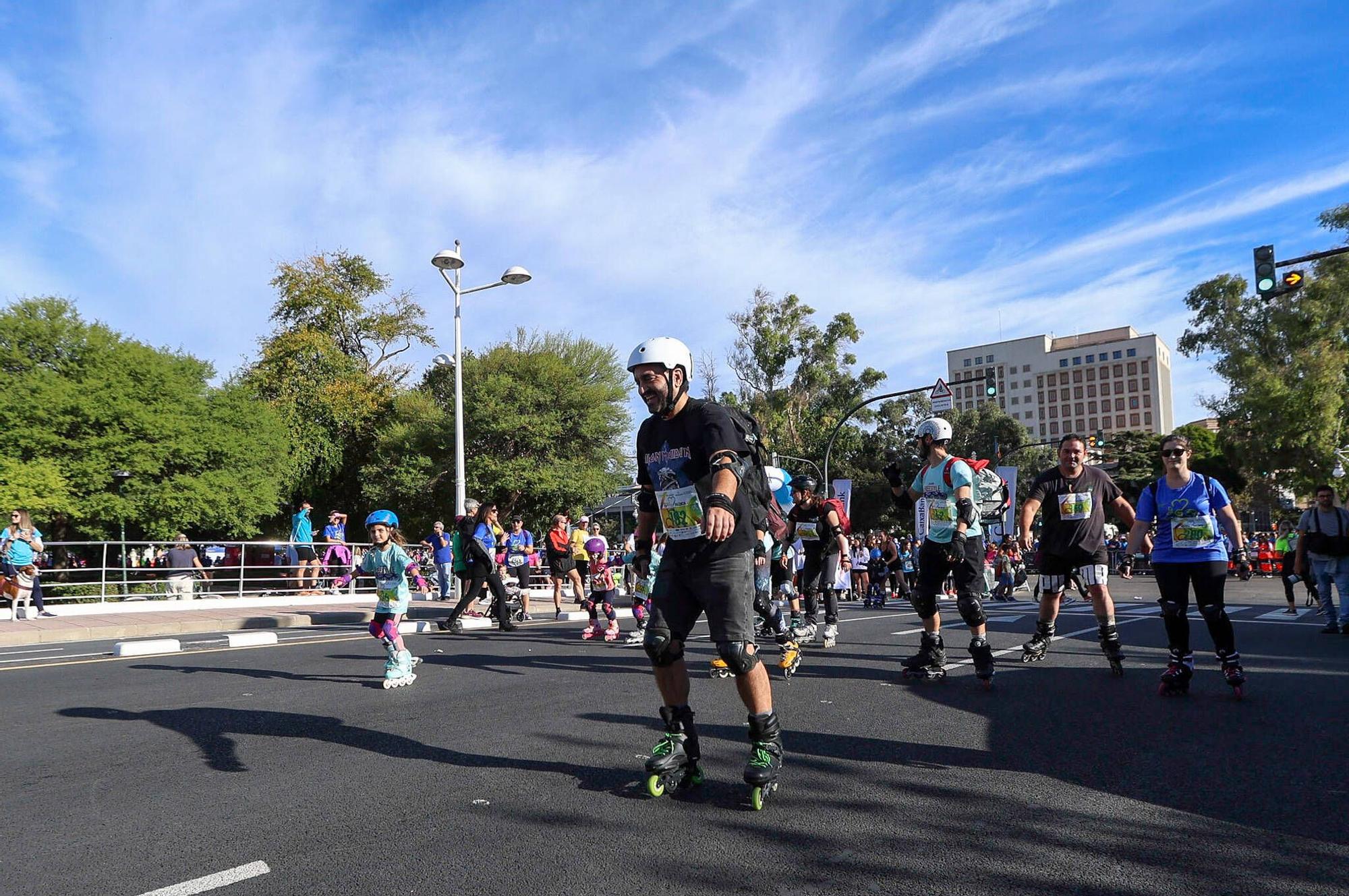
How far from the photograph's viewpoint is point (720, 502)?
3.80 metres

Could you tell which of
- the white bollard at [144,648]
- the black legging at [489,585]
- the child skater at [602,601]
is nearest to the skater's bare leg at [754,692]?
the child skater at [602,601]

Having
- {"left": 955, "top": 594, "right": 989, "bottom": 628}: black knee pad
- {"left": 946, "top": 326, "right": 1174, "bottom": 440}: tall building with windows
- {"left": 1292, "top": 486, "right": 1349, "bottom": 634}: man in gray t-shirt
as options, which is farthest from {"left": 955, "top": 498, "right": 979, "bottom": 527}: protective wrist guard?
{"left": 946, "top": 326, "right": 1174, "bottom": 440}: tall building with windows

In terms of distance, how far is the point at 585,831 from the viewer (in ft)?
11.7

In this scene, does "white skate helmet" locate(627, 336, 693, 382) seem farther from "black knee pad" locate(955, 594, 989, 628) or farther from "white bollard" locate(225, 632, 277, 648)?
"white bollard" locate(225, 632, 277, 648)

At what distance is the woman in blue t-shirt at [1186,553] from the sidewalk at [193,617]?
9.14 m

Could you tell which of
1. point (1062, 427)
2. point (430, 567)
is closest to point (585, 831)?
point (430, 567)

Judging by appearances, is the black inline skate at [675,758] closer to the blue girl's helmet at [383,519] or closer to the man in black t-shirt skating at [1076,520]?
the blue girl's helmet at [383,519]

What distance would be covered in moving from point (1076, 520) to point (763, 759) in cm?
492

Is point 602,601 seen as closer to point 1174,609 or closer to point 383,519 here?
point 383,519

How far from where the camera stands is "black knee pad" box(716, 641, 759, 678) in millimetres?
3928

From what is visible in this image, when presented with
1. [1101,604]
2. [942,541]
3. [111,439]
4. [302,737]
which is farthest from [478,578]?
[111,439]

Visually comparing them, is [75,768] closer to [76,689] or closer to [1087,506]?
[76,689]

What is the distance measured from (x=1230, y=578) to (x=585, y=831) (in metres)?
31.7

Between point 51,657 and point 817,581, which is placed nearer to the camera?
point 817,581
